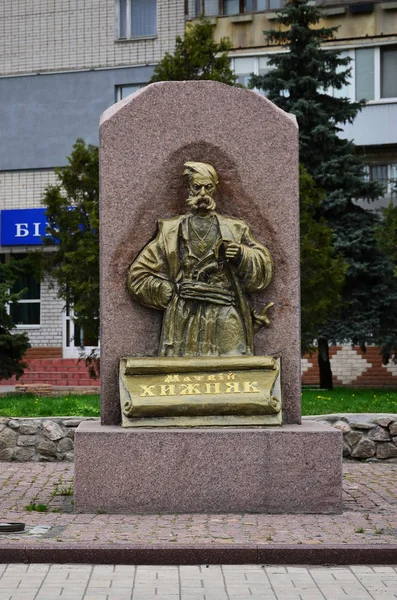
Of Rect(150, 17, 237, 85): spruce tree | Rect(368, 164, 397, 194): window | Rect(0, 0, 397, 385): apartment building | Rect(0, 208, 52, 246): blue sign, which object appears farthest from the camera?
Rect(0, 208, 52, 246): blue sign

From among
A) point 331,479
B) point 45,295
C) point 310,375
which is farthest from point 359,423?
point 45,295

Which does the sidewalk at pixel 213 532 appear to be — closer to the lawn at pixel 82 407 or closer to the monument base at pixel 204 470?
the monument base at pixel 204 470

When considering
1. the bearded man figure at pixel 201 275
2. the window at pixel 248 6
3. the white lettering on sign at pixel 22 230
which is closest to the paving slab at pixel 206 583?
the bearded man figure at pixel 201 275

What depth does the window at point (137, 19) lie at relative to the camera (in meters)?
26.2

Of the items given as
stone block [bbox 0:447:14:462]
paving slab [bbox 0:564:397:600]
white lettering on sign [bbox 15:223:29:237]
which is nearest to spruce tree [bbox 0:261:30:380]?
white lettering on sign [bbox 15:223:29:237]

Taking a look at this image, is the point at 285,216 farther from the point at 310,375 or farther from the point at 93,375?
the point at 310,375

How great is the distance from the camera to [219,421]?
798 centimetres

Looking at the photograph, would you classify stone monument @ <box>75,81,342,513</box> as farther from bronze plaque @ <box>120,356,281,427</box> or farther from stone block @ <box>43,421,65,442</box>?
stone block @ <box>43,421,65,442</box>

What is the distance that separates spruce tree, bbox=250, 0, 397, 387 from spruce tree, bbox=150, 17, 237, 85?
3.99 metres

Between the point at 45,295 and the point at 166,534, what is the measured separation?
2020 centimetres

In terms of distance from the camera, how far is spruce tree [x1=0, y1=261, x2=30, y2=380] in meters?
18.7

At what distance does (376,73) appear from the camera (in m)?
24.5

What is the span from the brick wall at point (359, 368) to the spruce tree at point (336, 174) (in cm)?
340

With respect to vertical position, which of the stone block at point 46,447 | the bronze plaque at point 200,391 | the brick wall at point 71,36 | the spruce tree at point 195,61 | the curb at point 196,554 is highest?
the brick wall at point 71,36
